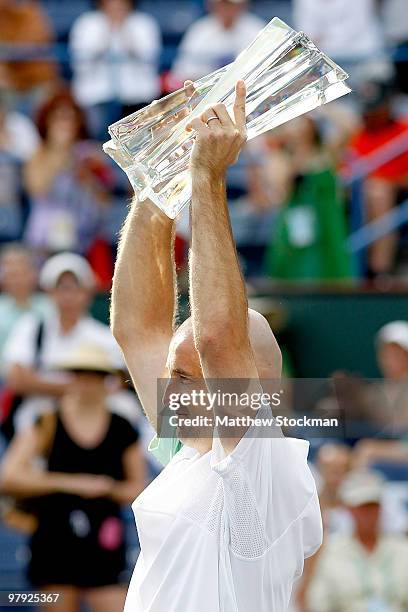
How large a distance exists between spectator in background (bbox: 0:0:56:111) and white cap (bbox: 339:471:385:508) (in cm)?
438

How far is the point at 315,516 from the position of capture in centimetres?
252

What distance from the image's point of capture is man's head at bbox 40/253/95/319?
659cm

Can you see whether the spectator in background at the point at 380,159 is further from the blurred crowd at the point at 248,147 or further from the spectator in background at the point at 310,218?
the spectator in background at the point at 310,218

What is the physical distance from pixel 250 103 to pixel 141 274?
0.62 m

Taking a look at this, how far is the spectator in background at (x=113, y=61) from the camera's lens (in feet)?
28.1

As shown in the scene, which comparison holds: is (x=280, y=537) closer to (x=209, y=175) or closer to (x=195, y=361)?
(x=195, y=361)

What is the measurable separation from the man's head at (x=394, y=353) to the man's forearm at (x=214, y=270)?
3894 millimetres

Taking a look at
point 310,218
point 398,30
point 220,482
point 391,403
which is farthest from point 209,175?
point 398,30

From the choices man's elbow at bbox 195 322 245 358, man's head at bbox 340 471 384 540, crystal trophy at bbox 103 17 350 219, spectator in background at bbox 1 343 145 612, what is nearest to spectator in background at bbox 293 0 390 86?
spectator in background at bbox 1 343 145 612

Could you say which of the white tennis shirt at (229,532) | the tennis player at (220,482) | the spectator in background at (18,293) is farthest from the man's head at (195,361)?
the spectator in background at (18,293)

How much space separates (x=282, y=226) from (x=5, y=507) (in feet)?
8.41

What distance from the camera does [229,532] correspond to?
2428 millimetres

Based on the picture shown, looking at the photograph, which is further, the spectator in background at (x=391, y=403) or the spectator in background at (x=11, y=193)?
the spectator in background at (x=11, y=193)

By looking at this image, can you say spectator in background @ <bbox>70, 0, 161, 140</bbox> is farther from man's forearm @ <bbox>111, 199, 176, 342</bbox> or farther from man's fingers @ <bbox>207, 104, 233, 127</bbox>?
man's fingers @ <bbox>207, 104, 233, 127</bbox>
